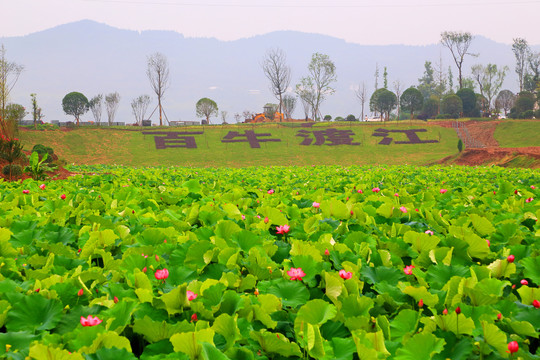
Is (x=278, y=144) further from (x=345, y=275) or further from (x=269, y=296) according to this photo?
(x=269, y=296)

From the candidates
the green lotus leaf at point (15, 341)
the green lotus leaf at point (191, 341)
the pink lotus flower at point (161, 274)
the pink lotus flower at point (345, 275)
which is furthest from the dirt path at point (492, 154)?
the green lotus leaf at point (15, 341)

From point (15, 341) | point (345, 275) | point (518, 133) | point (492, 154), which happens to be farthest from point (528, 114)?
point (15, 341)

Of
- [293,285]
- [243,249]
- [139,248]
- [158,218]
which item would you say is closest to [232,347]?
[293,285]

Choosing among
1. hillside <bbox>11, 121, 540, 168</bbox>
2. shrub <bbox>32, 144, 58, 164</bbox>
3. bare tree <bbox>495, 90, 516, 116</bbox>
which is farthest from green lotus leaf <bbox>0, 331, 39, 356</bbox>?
bare tree <bbox>495, 90, 516, 116</bbox>

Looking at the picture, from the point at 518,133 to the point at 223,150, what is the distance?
2964 centimetres

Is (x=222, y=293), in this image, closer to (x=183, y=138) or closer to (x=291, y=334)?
(x=291, y=334)

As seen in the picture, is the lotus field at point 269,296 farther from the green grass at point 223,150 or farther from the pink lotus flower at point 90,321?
the green grass at point 223,150

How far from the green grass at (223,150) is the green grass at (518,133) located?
4.45 m

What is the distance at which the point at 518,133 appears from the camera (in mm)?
38469

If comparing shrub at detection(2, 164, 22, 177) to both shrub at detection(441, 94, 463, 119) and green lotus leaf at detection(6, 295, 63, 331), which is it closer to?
green lotus leaf at detection(6, 295, 63, 331)

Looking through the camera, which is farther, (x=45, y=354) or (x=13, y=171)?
(x=13, y=171)

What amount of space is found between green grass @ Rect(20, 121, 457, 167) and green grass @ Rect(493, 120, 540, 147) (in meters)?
4.45

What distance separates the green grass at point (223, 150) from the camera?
32312 millimetres

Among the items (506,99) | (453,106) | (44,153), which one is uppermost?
(506,99)
